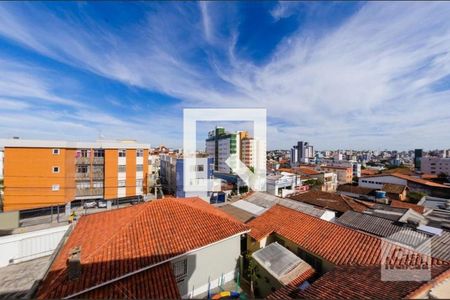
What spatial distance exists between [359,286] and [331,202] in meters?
15.6

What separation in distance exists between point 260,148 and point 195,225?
169 feet

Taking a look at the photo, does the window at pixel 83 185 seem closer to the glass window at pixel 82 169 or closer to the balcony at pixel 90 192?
the balcony at pixel 90 192

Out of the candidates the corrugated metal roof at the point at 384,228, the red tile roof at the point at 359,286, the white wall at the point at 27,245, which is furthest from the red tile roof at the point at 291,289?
the white wall at the point at 27,245

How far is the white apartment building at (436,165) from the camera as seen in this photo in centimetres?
6362

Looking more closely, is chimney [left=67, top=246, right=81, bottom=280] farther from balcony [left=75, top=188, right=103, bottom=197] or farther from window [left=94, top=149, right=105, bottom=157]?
window [left=94, top=149, right=105, bottom=157]

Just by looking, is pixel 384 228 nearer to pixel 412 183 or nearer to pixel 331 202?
pixel 331 202

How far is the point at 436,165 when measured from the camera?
6600 cm

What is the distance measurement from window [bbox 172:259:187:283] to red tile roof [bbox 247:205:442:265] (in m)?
3.50

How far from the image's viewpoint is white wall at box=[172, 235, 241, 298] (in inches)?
280

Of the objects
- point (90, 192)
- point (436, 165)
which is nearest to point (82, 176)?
point (90, 192)

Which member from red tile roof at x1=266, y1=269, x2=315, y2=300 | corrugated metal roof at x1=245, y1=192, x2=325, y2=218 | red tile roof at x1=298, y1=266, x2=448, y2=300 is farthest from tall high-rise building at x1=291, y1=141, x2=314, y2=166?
red tile roof at x1=298, y1=266, x2=448, y2=300

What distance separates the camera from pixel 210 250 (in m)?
7.58

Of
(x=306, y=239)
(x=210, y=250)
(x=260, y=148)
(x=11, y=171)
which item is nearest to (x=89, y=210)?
(x=11, y=171)

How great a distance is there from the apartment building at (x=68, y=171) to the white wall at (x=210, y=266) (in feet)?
56.3
